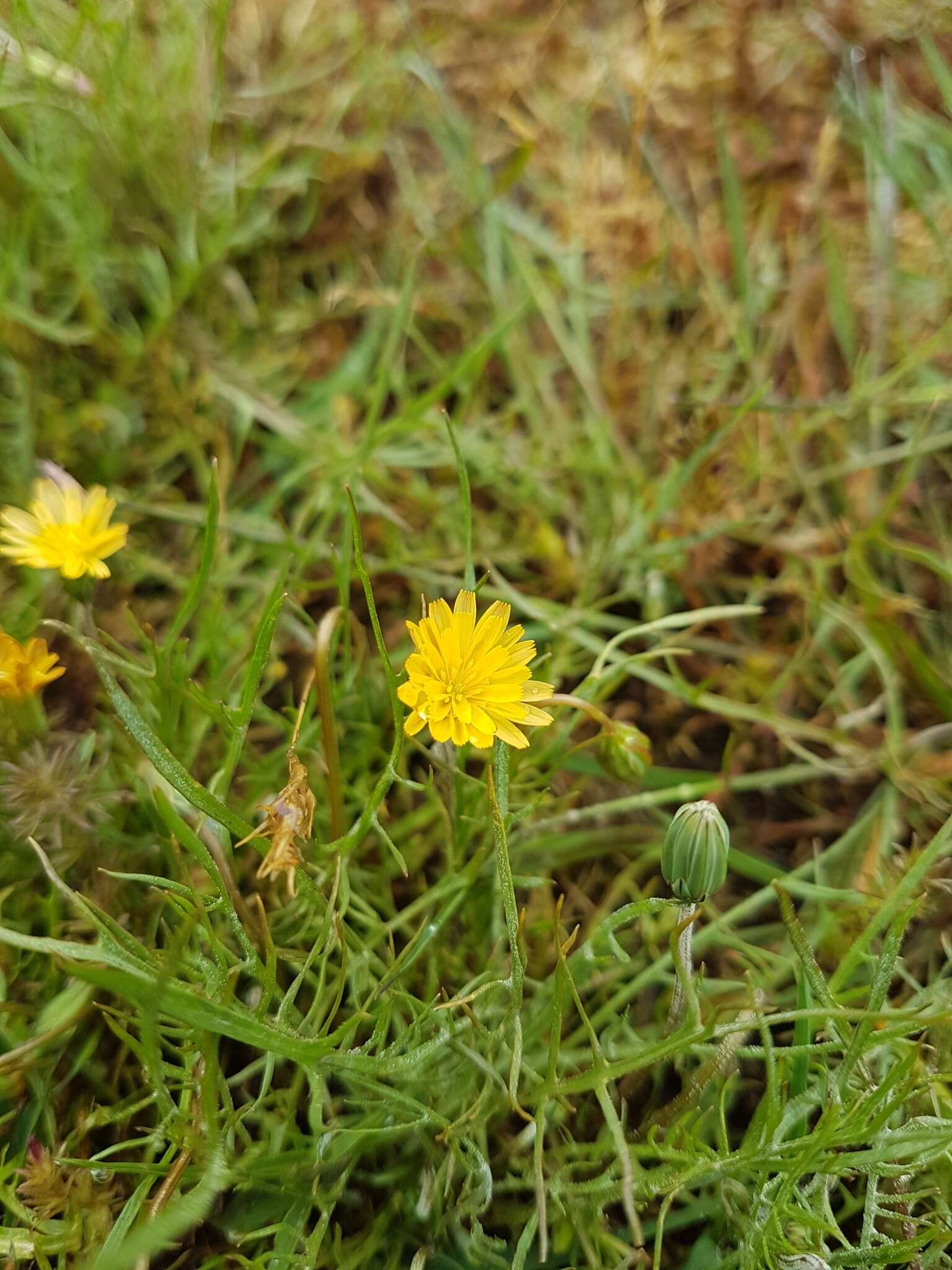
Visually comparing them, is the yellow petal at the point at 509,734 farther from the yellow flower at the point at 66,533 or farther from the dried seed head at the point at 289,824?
the yellow flower at the point at 66,533

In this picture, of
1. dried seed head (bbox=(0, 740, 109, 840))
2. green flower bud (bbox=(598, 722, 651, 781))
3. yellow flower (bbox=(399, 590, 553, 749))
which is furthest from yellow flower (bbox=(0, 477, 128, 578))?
green flower bud (bbox=(598, 722, 651, 781))

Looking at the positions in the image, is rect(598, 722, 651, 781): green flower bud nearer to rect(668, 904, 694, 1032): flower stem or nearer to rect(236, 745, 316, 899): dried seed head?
rect(668, 904, 694, 1032): flower stem

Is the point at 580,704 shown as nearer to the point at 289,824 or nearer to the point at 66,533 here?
the point at 289,824

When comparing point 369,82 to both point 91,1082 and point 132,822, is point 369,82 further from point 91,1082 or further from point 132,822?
point 91,1082

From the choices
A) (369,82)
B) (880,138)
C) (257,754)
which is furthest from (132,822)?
(880,138)

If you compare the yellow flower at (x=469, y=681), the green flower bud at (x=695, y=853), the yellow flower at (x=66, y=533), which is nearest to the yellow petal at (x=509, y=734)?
the yellow flower at (x=469, y=681)

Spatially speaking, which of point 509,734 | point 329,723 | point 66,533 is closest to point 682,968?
point 509,734
